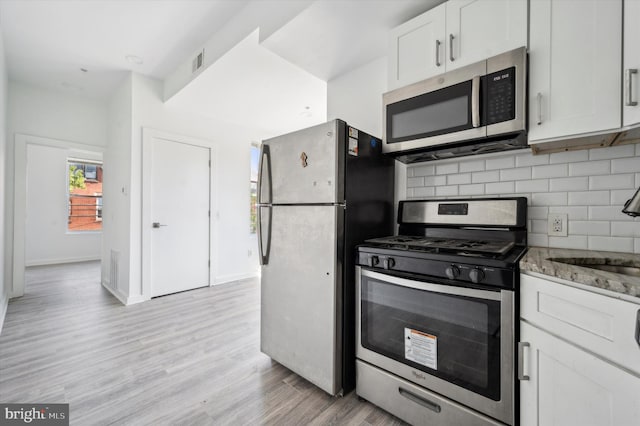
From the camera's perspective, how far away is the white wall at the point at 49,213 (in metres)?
5.94

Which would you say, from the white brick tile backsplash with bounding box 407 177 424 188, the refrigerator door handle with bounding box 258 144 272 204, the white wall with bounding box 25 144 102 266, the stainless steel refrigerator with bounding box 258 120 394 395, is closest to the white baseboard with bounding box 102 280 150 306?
the stainless steel refrigerator with bounding box 258 120 394 395

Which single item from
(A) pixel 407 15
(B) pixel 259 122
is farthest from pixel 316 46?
(B) pixel 259 122

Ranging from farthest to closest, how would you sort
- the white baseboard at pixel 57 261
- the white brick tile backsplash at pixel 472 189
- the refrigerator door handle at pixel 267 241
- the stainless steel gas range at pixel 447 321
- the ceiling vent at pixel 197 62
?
the white baseboard at pixel 57 261 < the ceiling vent at pixel 197 62 < the refrigerator door handle at pixel 267 241 < the white brick tile backsplash at pixel 472 189 < the stainless steel gas range at pixel 447 321

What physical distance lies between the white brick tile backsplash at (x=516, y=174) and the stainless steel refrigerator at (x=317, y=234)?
28.1 inches

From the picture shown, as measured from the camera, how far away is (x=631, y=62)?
1092 mm

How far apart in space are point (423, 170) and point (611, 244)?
1063 mm

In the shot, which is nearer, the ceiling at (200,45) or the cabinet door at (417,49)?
the cabinet door at (417,49)

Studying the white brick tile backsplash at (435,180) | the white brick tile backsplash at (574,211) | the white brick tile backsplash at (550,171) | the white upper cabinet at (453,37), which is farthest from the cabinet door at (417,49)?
the white brick tile backsplash at (574,211)

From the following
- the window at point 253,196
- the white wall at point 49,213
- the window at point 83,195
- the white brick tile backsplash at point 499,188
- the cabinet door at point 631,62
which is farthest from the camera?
the window at point 83,195

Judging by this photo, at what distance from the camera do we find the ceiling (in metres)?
1.86

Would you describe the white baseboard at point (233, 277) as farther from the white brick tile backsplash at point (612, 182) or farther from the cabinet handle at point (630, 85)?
the cabinet handle at point (630, 85)

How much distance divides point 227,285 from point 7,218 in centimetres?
283

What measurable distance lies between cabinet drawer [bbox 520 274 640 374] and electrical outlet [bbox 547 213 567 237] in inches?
25.4

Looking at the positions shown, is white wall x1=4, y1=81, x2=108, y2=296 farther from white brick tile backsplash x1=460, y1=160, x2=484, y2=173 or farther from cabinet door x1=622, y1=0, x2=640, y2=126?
cabinet door x1=622, y1=0, x2=640, y2=126
